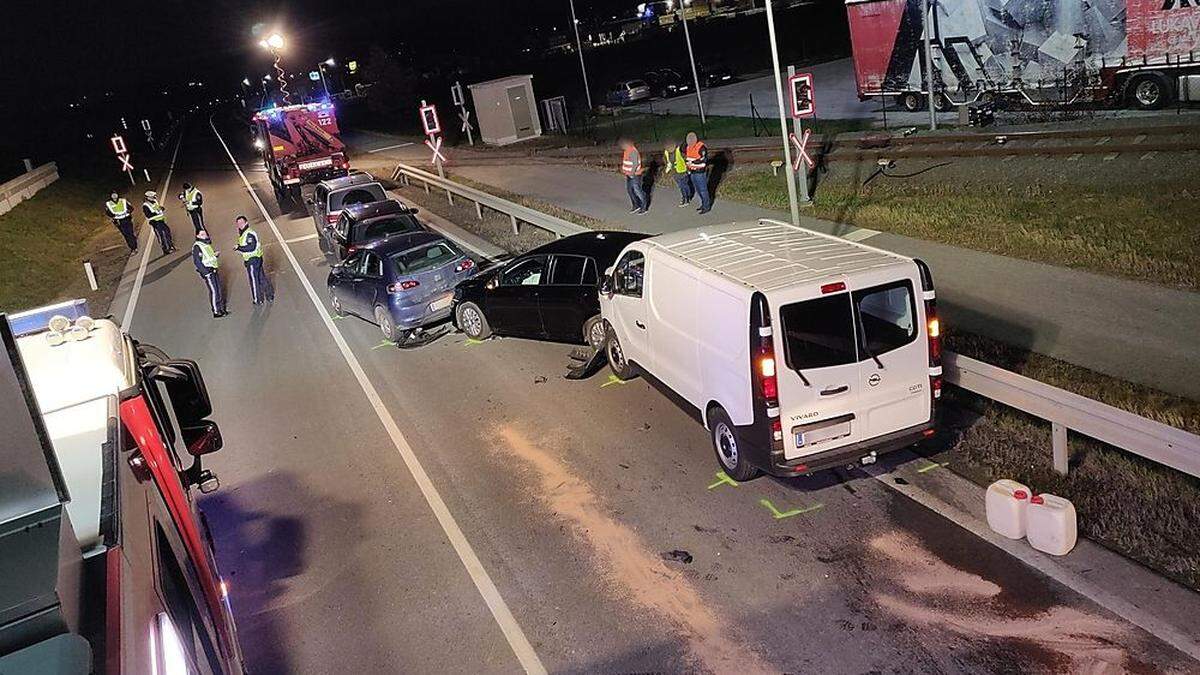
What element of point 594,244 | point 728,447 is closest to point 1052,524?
point 728,447

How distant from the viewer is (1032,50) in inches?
858

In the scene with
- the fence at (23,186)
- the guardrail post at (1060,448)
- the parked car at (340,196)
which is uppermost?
the fence at (23,186)

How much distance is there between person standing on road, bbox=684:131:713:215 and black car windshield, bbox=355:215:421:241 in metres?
5.72

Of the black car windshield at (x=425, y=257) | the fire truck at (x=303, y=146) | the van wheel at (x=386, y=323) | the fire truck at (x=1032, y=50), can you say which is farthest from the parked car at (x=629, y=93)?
the van wheel at (x=386, y=323)

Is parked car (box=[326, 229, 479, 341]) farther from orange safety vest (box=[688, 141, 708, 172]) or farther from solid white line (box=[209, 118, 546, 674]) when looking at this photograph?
orange safety vest (box=[688, 141, 708, 172])

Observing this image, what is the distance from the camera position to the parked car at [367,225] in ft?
58.2

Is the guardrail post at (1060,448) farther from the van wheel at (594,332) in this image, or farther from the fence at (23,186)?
the fence at (23,186)

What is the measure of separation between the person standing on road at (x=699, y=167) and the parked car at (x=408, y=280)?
6.33 meters

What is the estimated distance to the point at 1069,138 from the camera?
61.9 feet

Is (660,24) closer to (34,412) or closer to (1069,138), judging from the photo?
(1069,138)

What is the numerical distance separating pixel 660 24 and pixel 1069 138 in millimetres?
79686

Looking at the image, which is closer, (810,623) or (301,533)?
(810,623)

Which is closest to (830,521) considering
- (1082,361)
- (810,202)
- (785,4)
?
(1082,361)

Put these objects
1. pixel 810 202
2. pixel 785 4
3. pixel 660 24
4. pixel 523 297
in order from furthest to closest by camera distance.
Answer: pixel 660 24
pixel 785 4
pixel 810 202
pixel 523 297
